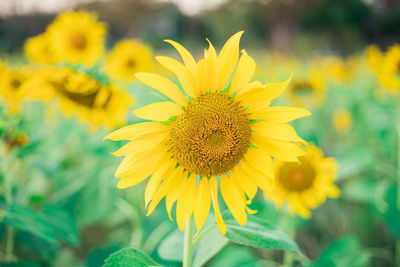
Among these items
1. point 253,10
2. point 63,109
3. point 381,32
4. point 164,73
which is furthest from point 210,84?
point 253,10

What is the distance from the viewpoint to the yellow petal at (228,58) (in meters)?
0.78

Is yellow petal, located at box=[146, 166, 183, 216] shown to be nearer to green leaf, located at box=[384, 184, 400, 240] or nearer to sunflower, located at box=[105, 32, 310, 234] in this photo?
sunflower, located at box=[105, 32, 310, 234]

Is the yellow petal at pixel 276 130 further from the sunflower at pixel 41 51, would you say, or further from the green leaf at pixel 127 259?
the sunflower at pixel 41 51

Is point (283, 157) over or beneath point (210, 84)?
beneath

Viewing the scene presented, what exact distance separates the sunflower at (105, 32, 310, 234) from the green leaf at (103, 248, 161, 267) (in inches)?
6.1

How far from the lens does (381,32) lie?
46.6 feet

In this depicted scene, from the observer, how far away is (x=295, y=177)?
1.72 m

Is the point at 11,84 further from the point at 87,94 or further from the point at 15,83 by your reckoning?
the point at 87,94

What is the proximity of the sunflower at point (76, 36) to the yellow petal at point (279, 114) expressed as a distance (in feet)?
6.67

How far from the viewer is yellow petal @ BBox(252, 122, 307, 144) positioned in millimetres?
797

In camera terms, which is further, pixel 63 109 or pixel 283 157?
pixel 63 109

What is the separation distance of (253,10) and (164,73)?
19525mm

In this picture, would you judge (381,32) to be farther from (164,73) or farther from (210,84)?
(210,84)

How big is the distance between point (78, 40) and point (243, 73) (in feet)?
7.55
